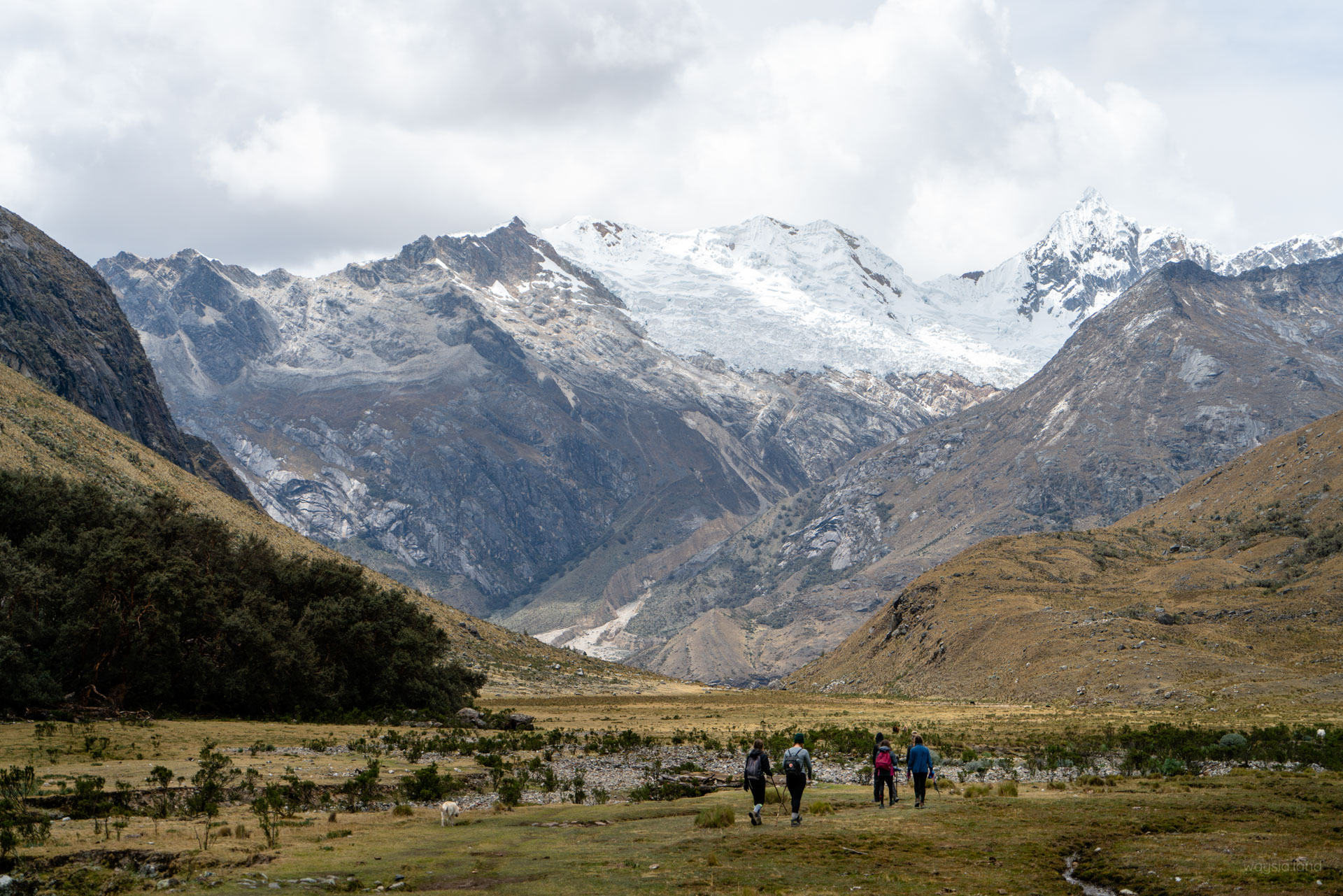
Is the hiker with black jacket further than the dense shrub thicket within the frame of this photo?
No

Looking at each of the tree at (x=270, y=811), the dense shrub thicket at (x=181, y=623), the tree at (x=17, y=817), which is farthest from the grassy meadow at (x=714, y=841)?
the dense shrub thicket at (x=181, y=623)

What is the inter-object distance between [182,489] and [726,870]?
120478mm

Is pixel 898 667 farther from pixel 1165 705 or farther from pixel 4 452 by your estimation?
pixel 4 452

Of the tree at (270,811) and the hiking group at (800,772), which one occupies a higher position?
the hiking group at (800,772)

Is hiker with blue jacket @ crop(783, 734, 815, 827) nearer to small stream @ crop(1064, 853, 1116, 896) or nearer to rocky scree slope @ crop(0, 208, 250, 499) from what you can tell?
small stream @ crop(1064, 853, 1116, 896)

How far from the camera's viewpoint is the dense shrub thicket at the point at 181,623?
54906mm

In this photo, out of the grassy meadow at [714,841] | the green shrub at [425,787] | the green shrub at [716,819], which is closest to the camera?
the grassy meadow at [714,841]

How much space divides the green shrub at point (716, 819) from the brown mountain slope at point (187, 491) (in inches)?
3151

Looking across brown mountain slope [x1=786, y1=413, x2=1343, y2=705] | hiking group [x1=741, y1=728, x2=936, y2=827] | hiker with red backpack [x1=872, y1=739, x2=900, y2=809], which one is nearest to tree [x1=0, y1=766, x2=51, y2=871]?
hiking group [x1=741, y1=728, x2=936, y2=827]

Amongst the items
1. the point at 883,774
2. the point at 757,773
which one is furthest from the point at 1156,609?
the point at 757,773

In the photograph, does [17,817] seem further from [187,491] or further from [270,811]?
[187,491]

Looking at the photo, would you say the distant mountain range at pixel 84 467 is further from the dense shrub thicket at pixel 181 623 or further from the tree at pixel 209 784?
the tree at pixel 209 784

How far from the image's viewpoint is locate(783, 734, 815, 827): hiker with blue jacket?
Answer: 93.9 feet

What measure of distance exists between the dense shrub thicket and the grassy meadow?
521 inches
